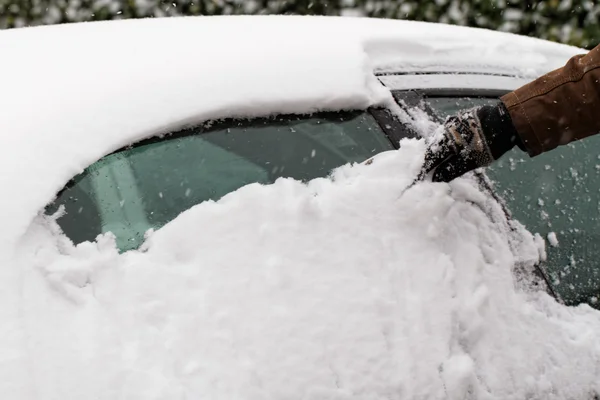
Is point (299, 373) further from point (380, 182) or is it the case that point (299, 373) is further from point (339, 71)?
point (339, 71)

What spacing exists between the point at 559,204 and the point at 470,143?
16.1 inches

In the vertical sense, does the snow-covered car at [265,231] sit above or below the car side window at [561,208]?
above

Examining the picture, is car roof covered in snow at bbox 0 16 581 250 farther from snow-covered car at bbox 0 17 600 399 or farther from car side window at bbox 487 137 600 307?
car side window at bbox 487 137 600 307

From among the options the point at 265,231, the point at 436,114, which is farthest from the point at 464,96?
the point at 265,231

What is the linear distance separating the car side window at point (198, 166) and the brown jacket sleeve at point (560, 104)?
0.35 metres

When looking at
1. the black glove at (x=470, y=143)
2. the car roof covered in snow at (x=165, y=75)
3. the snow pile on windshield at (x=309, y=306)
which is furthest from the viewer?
the black glove at (x=470, y=143)

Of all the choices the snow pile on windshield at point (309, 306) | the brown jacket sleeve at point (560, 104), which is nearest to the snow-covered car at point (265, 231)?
the snow pile on windshield at point (309, 306)

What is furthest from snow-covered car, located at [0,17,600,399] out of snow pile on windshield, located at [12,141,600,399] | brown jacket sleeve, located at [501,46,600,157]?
brown jacket sleeve, located at [501,46,600,157]

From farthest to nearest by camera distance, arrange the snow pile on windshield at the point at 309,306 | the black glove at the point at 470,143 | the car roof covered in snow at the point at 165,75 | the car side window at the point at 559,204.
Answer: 1. the car side window at the point at 559,204
2. the black glove at the point at 470,143
3. the car roof covered in snow at the point at 165,75
4. the snow pile on windshield at the point at 309,306

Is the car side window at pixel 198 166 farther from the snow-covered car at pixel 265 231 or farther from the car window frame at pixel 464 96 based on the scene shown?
the car window frame at pixel 464 96

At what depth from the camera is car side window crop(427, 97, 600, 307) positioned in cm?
181

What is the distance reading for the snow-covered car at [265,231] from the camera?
1.31 meters

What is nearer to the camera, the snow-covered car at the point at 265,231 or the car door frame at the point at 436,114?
the snow-covered car at the point at 265,231

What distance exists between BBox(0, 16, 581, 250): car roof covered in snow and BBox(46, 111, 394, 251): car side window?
0.11 feet
